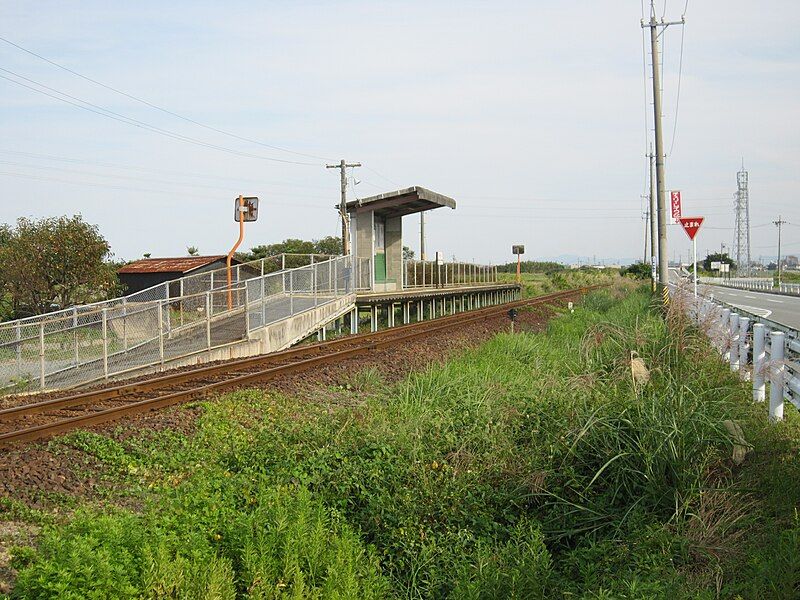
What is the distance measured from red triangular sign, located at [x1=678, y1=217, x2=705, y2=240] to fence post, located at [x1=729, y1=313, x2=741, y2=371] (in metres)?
10.0

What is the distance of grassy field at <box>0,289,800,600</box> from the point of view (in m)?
5.03

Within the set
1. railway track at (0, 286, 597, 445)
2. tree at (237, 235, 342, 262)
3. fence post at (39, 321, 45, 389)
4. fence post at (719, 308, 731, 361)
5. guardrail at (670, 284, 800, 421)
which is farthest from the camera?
tree at (237, 235, 342, 262)

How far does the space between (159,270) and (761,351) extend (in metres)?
36.1

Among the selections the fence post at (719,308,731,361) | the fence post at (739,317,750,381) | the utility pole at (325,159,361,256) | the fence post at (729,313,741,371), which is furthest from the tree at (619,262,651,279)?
the fence post at (739,317,750,381)

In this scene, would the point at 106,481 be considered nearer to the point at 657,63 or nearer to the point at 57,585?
the point at 57,585

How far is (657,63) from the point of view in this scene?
80.9 feet

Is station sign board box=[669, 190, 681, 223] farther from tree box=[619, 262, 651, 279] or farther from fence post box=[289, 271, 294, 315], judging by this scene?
tree box=[619, 262, 651, 279]

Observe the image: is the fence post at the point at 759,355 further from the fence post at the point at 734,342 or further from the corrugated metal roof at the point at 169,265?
the corrugated metal roof at the point at 169,265

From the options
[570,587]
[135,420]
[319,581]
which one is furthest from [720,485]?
[135,420]

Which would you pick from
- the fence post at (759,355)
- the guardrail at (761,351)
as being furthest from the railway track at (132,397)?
the fence post at (759,355)

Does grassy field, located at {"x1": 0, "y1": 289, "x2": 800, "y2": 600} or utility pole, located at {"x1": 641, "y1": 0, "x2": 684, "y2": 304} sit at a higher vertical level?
utility pole, located at {"x1": 641, "y1": 0, "x2": 684, "y2": 304}

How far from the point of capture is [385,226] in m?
31.5

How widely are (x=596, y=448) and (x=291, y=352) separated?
10.1m

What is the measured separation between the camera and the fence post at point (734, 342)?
10.3m
